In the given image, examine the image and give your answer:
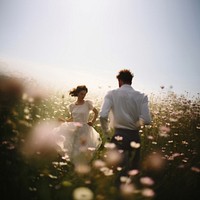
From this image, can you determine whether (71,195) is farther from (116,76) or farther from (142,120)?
(116,76)

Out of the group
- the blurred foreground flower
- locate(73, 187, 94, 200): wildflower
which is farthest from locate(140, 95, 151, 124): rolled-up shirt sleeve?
locate(73, 187, 94, 200): wildflower

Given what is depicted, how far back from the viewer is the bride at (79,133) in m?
4.44

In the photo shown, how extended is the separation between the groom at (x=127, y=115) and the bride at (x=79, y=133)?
29.5 inches

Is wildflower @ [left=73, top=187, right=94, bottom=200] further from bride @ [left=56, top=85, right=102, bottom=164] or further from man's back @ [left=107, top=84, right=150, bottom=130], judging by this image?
bride @ [left=56, top=85, right=102, bottom=164]

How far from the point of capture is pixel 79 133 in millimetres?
4988

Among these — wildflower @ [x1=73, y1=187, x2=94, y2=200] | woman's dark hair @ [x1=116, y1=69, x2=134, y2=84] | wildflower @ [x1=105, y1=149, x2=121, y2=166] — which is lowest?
wildflower @ [x1=73, y1=187, x2=94, y2=200]

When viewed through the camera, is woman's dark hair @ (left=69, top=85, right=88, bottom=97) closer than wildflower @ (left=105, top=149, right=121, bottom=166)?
No

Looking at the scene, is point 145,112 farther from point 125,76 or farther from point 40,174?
point 40,174

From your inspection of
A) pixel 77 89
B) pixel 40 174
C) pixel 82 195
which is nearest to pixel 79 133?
pixel 77 89

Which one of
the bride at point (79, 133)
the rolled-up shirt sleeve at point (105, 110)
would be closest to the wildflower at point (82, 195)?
the rolled-up shirt sleeve at point (105, 110)

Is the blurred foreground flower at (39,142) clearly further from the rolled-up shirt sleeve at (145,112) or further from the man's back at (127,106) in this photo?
the rolled-up shirt sleeve at (145,112)

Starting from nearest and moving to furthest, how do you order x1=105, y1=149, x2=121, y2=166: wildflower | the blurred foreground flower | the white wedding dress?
1. the blurred foreground flower
2. x1=105, y1=149, x2=121, y2=166: wildflower
3. the white wedding dress

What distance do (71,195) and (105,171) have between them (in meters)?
0.48

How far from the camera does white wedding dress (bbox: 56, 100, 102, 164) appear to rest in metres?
4.32
